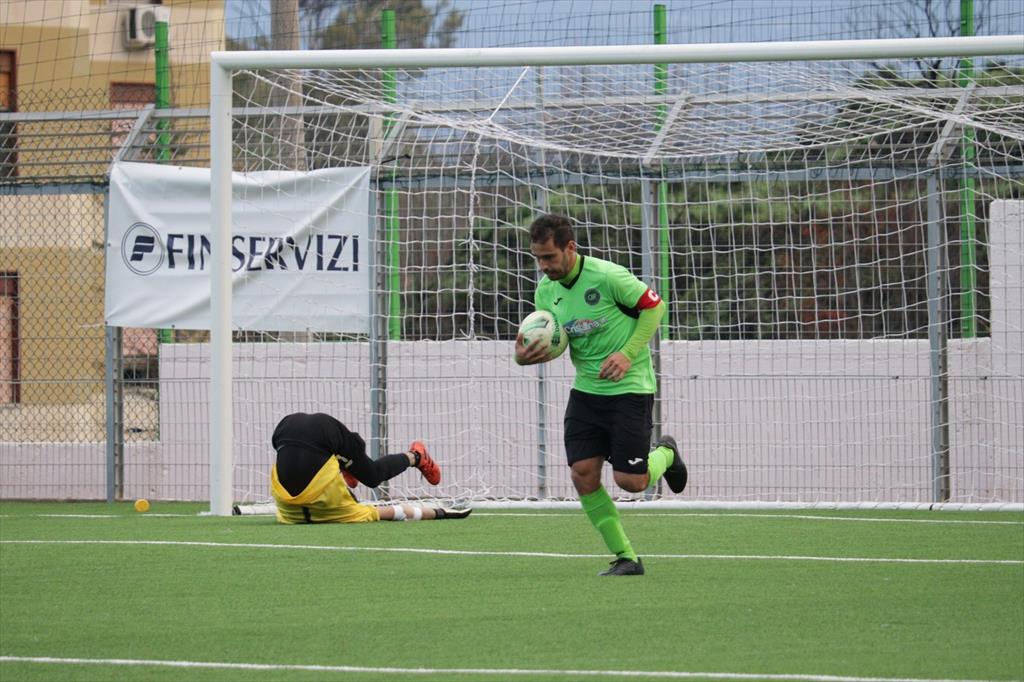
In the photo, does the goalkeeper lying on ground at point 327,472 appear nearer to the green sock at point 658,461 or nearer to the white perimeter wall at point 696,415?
the white perimeter wall at point 696,415

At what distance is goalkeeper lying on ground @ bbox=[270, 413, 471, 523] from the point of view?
35.0ft

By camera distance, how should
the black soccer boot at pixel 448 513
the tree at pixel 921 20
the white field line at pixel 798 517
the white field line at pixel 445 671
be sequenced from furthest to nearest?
1. the tree at pixel 921 20
2. the black soccer boot at pixel 448 513
3. the white field line at pixel 798 517
4. the white field line at pixel 445 671

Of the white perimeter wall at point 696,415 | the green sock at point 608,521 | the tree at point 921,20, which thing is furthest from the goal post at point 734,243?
the green sock at point 608,521

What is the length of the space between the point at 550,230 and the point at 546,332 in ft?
1.76

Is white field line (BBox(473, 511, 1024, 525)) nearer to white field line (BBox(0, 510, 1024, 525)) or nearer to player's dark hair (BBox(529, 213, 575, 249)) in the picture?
white field line (BBox(0, 510, 1024, 525))

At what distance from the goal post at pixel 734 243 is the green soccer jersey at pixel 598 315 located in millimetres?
4601

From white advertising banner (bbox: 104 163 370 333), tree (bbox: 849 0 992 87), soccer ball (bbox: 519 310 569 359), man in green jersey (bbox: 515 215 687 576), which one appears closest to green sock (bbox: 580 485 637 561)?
man in green jersey (bbox: 515 215 687 576)

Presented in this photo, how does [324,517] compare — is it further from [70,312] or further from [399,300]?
[70,312]

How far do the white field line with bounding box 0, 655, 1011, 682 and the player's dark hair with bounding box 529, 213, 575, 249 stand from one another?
292 cm

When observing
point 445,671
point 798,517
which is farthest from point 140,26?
point 445,671

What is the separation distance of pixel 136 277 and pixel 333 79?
2446mm

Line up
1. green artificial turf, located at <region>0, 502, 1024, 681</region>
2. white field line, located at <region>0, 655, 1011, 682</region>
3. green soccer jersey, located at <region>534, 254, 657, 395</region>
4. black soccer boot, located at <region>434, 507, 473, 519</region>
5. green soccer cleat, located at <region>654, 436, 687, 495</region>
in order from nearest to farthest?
white field line, located at <region>0, 655, 1011, 682</region>, green artificial turf, located at <region>0, 502, 1024, 681</region>, green soccer jersey, located at <region>534, 254, 657, 395</region>, green soccer cleat, located at <region>654, 436, 687, 495</region>, black soccer boot, located at <region>434, 507, 473, 519</region>

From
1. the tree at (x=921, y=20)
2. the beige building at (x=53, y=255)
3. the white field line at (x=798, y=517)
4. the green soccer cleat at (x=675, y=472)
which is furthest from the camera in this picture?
the beige building at (x=53, y=255)

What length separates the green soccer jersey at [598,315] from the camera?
26.9ft
